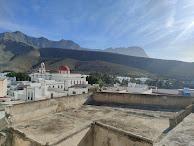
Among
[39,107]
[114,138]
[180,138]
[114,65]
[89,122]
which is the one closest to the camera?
[180,138]

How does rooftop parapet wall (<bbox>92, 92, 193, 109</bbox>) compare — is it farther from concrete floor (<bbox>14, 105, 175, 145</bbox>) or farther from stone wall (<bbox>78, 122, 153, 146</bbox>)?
stone wall (<bbox>78, 122, 153, 146</bbox>)

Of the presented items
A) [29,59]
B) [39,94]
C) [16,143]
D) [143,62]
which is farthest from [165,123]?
[29,59]

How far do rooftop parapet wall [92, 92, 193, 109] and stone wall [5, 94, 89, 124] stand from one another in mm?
1052

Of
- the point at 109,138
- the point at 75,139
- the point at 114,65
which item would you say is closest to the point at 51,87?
the point at 75,139

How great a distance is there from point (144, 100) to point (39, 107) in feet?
18.5

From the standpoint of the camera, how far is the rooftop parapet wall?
434 inches

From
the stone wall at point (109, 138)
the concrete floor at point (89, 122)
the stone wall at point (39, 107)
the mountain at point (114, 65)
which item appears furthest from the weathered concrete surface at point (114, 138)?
the mountain at point (114, 65)

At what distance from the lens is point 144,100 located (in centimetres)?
1205

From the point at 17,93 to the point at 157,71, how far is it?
91.1 m

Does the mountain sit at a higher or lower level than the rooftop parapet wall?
higher

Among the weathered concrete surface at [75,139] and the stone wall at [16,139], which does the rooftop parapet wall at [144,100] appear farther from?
the stone wall at [16,139]

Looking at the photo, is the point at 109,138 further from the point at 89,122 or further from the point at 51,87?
the point at 51,87

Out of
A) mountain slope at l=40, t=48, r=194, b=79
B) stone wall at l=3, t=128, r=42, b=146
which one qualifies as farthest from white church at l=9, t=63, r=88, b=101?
mountain slope at l=40, t=48, r=194, b=79

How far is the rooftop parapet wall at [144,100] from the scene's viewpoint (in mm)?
11023
